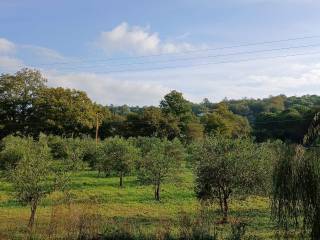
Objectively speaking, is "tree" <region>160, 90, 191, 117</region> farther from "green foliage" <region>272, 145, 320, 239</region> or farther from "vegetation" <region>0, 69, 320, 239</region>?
"green foliage" <region>272, 145, 320, 239</region>

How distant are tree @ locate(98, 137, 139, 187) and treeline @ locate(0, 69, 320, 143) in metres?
28.8

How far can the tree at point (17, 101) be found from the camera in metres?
68.4

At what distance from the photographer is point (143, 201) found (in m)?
29.2

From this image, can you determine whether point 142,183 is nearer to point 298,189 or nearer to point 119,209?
point 119,209

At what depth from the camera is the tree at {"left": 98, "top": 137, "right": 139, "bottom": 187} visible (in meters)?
36.3

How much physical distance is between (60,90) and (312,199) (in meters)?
62.2

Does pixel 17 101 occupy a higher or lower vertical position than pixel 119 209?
higher

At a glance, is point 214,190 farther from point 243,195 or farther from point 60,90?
point 60,90

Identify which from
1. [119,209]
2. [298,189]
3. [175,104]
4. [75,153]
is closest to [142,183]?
[119,209]

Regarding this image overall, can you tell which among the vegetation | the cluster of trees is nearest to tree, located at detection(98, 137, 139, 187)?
the vegetation

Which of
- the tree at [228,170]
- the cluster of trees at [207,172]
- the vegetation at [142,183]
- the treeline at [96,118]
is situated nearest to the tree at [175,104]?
the treeline at [96,118]

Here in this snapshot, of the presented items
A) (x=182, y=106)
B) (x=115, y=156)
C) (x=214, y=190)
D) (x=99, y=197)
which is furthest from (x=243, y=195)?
(x=182, y=106)

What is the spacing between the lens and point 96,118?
71.1m

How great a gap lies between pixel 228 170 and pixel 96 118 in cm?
5093
